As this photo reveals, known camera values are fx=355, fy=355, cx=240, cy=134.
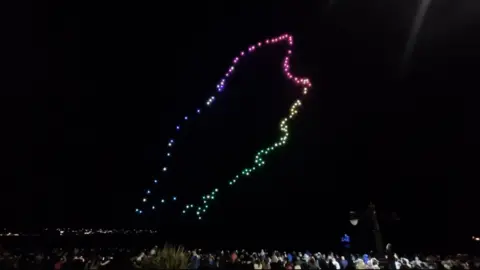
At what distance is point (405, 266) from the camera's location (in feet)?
22.6

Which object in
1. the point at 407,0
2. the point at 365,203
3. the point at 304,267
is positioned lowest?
the point at 304,267

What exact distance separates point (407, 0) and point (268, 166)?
6494mm

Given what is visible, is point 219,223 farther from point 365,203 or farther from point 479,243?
point 479,243

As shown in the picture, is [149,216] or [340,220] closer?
[149,216]

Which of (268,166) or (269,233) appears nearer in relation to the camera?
(268,166)

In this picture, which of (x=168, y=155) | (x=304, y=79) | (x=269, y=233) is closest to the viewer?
(x=304, y=79)

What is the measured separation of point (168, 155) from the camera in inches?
428

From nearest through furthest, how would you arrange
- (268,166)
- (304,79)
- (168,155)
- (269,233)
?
1. (304,79)
2. (168,155)
3. (268,166)
4. (269,233)

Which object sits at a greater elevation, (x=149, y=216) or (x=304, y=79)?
(x=304, y=79)

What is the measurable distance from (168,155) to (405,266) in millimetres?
6973

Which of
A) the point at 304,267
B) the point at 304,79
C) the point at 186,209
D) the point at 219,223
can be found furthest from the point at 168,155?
the point at 304,267

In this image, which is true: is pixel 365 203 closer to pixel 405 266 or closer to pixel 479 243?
pixel 479 243

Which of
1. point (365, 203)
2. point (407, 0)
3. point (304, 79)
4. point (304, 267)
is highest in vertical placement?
point (407, 0)

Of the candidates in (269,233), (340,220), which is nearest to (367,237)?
(340,220)
